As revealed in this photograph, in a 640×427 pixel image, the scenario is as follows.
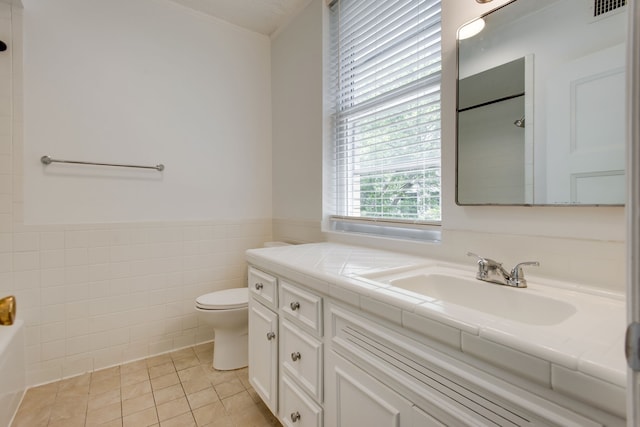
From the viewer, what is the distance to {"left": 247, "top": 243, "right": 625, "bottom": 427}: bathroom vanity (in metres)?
0.57

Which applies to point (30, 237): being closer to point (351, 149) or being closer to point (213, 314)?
point (213, 314)

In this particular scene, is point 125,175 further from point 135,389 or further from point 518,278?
point 518,278

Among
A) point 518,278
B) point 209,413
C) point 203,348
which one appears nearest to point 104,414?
point 209,413

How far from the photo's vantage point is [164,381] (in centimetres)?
196

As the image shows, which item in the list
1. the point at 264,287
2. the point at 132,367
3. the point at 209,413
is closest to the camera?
the point at 264,287

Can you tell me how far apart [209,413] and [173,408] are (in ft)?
0.70

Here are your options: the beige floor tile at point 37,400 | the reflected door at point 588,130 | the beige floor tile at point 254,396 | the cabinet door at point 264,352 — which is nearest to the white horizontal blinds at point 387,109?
the reflected door at point 588,130

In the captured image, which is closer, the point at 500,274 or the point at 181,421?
the point at 500,274

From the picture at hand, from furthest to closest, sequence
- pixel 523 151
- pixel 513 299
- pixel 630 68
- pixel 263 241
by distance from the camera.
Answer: pixel 263 241
pixel 523 151
pixel 513 299
pixel 630 68

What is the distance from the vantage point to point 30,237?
188 centimetres

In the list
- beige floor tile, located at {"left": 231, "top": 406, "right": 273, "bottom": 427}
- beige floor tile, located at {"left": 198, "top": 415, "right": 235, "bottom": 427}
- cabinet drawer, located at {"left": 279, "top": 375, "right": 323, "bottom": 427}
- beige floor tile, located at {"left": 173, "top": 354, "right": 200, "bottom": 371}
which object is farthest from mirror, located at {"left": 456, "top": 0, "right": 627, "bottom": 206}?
beige floor tile, located at {"left": 173, "top": 354, "right": 200, "bottom": 371}

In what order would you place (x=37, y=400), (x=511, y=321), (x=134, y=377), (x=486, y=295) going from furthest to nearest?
(x=134, y=377), (x=37, y=400), (x=486, y=295), (x=511, y=321)

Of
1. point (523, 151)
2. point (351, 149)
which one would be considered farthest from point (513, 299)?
point (351, 149)

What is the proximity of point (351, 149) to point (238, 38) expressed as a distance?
4.87ft
